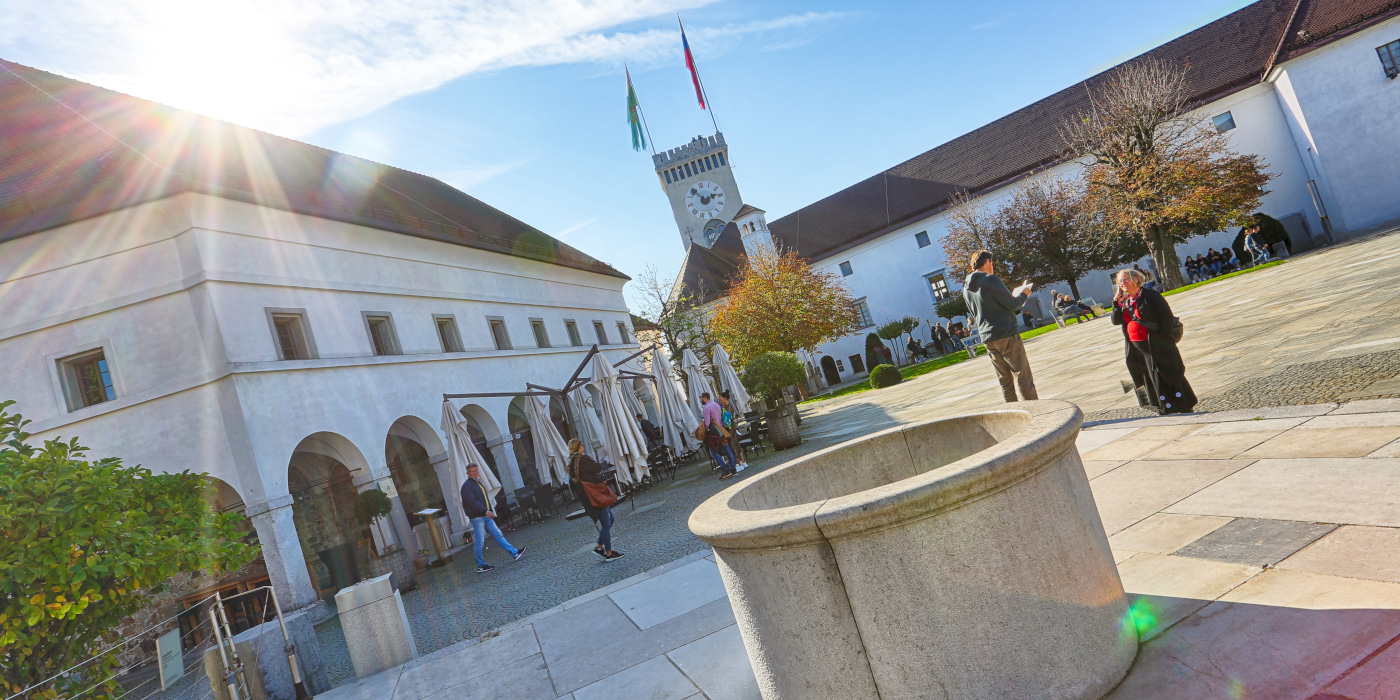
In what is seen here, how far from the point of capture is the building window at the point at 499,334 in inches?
967

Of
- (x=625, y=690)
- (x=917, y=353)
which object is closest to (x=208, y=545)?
(x=625, y=690)

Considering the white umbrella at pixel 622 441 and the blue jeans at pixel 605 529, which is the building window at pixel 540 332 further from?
the blue jeans at pixel 605 529

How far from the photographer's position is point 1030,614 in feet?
8.91

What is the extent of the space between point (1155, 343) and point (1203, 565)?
432 cm

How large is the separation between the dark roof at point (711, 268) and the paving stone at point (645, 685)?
50813 millimetres

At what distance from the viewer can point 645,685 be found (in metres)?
4.63

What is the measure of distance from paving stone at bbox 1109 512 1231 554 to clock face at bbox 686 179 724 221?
230 ft

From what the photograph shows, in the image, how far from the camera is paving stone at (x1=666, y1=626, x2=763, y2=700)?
4066mm

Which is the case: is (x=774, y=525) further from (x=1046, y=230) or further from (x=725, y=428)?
(x=1046, y=230)

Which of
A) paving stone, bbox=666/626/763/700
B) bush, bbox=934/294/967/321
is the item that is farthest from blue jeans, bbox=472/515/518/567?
bush, bbox=934/294/967/321

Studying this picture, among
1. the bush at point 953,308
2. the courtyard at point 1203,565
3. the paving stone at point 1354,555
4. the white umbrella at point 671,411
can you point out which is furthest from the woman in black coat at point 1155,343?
the bush at point 953,308

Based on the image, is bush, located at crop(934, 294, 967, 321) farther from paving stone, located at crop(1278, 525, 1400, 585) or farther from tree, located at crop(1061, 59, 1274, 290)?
paving stone, located at crop(1278, 525, 1400, 585)

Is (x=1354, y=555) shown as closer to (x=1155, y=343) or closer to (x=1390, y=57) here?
(x=1155, y=343)

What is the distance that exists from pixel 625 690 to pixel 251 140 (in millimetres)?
23331
